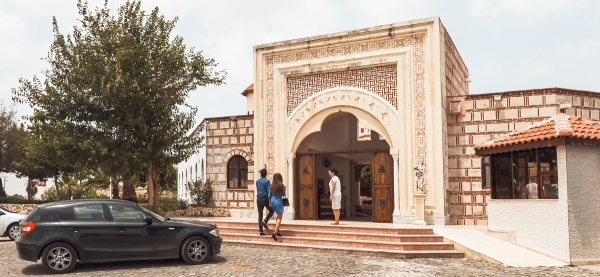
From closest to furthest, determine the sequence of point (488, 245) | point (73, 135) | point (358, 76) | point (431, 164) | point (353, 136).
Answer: point (488, 245), point (431, 164), point (358, 76), point (73, 135), point (353, 136)

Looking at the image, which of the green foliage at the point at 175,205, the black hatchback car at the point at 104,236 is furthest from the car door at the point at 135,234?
the green foliage at the point at 175,205

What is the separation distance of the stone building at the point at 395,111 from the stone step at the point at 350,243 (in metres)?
3.27

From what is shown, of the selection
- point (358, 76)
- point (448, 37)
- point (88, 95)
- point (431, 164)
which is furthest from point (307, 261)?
point (88, 95)

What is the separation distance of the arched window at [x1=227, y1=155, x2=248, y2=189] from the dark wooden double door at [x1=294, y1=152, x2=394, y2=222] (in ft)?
9.44

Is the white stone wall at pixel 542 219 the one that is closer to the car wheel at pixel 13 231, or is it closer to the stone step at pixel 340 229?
the stone step at pixel 340 229

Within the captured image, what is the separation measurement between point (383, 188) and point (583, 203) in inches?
247

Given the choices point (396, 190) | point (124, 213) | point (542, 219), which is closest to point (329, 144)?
point (396, 190)

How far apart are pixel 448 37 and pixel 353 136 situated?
6.33m

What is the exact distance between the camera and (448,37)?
1775 centimetres

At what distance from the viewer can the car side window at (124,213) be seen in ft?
35.8

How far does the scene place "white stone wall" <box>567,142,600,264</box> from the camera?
38.6 feet

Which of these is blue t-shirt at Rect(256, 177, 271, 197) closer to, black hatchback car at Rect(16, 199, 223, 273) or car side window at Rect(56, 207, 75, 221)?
black hatchback car at Rect(16, 199, 223, 273)

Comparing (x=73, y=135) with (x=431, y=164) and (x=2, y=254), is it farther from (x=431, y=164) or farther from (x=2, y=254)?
(x=431, y=164)

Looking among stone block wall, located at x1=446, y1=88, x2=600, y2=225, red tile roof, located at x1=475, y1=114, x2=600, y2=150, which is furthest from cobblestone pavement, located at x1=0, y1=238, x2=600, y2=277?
stone block wall, located at x1=446, y1=88, x2=600, y2=225
